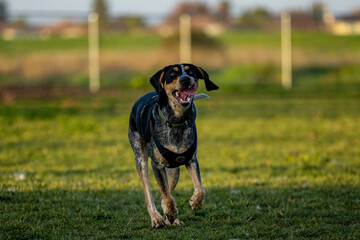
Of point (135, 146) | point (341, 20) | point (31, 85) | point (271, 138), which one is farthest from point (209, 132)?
point (341, 20)

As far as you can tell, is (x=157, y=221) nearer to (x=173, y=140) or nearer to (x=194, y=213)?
(x=194, y=213)

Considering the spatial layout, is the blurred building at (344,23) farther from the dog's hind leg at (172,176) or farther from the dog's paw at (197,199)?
the dog's paw at (197,199)

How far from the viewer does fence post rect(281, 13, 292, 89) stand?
23203mm

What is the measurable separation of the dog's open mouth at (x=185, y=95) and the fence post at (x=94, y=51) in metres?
16.6

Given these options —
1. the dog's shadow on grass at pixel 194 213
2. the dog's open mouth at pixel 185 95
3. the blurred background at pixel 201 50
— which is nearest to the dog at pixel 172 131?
the dog's open mouth at pixel 185 95

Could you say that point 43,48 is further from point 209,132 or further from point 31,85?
point 209,132

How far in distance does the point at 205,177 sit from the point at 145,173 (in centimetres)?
246

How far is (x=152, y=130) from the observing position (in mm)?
5230

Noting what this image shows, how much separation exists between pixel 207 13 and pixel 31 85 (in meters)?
8.93

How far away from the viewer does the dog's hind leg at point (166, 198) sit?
16.8 ft

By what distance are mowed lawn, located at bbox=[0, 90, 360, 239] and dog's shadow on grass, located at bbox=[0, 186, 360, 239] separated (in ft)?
0.04

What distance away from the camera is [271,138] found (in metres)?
11.3

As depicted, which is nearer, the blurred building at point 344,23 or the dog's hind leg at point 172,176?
the dog's hind leg at point 172,176

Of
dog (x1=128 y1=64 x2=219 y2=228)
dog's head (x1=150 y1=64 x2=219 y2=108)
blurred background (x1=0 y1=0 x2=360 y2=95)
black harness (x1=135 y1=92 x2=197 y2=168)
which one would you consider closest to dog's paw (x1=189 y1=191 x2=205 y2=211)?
dog (x1=128 y1=64 x2=219 y2=228)
